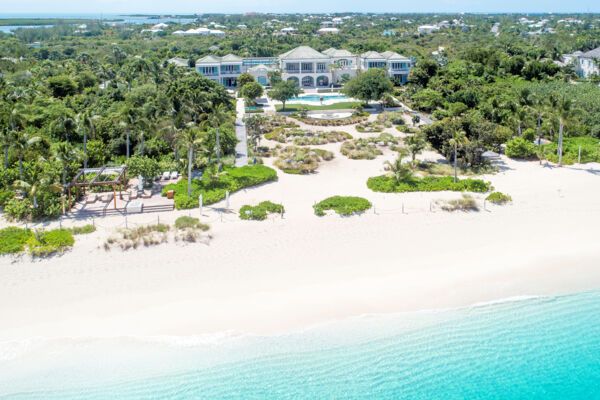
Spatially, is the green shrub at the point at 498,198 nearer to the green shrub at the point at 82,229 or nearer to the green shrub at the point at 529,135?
the green shrub at the point at 529,135

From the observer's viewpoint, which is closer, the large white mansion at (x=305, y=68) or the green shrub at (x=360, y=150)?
the green shrub at (x=360, y=150)

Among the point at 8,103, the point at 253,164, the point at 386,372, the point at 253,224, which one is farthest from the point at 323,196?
the point at 8,103

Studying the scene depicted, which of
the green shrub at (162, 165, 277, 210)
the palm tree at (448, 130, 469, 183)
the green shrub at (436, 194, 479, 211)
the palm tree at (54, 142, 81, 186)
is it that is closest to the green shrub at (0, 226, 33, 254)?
the palm tree at (54, 142, 81, 186)

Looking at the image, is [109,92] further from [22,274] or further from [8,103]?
[22,274]

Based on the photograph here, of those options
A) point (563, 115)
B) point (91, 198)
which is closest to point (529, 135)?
point (563, 115)

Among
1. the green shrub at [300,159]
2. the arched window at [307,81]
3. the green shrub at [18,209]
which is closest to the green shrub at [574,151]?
the green shrub at [300,159]

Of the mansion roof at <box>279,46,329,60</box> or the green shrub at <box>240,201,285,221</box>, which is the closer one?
the green shrub at <box>240,201,285,221</box>

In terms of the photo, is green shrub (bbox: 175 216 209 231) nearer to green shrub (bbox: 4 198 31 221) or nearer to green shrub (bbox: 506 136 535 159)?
green shrub (bbox: 4 198 31 221)
